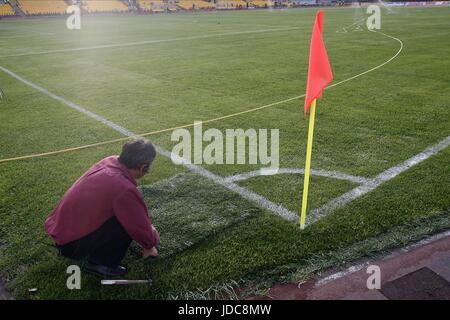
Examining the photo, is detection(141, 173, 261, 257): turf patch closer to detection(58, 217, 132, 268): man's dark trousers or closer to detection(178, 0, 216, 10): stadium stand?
detection(58, 217, 132, 268): man's dark trousers

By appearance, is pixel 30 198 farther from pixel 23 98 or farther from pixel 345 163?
pixel 23 98

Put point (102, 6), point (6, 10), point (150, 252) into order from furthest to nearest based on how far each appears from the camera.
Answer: point (102, 6), point (6, 10), point (150, 252)

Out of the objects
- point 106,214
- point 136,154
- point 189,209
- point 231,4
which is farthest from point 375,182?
point 231,4

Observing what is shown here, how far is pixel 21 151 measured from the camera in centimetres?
563

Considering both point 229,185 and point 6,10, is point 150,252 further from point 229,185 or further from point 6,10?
point 6,10

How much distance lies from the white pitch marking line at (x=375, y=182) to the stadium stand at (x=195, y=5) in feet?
182

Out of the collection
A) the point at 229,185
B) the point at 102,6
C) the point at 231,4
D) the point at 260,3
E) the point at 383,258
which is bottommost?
the point at 383,258

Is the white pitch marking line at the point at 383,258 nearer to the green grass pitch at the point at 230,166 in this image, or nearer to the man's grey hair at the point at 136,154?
the green grass pitch at the point at 230,166

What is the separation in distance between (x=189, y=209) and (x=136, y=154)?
1.26 meters

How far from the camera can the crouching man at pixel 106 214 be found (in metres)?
2.94

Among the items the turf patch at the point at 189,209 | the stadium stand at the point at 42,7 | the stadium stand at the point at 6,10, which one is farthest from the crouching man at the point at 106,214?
the stadium stand at the point at 42,7

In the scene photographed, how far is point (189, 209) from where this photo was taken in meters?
4.09

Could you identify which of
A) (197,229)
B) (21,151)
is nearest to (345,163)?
(197,229)
